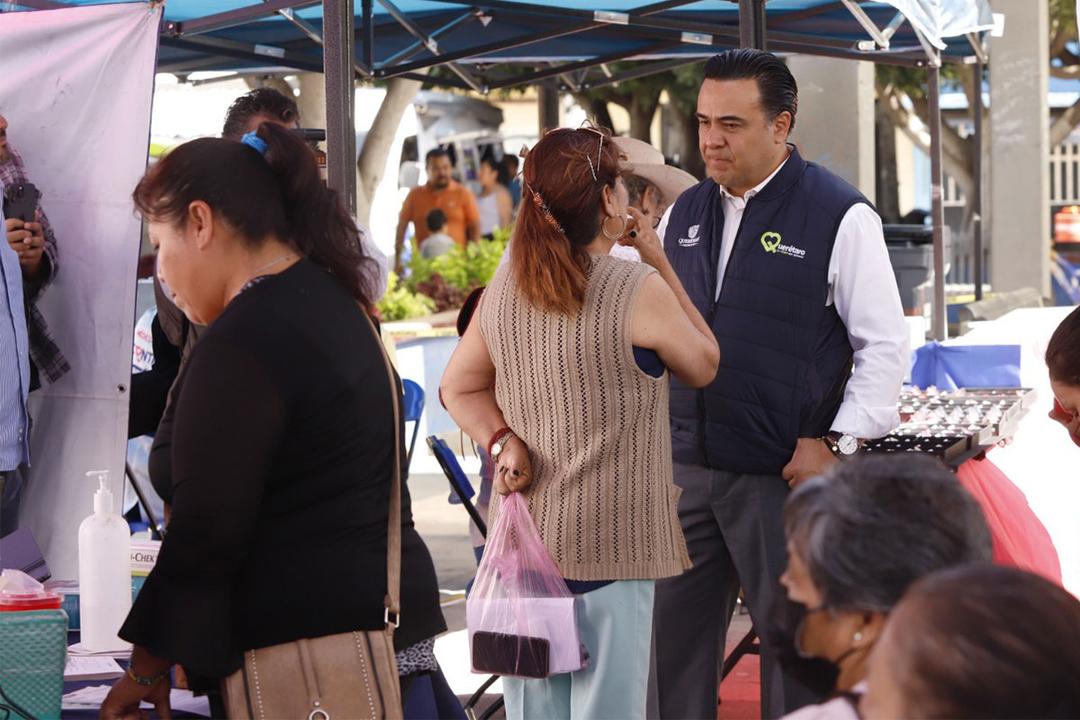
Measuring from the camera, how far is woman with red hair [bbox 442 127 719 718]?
10.4ft

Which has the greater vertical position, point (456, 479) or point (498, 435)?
point (498, 435)

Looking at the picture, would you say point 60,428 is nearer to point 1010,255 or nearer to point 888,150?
point 1010,255

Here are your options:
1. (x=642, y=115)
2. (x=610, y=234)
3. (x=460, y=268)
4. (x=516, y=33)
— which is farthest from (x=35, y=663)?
(x=642, y=115)

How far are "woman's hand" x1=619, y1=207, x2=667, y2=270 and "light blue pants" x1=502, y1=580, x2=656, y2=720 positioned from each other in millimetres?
702

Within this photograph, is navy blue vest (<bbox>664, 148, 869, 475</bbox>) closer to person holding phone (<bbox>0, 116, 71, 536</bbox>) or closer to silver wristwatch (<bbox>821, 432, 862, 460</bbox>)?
silver wristwatch (<bbox>821, 432, 862, 460</bbox>)

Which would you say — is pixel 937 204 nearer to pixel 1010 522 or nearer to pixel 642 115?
pixel 1010 522

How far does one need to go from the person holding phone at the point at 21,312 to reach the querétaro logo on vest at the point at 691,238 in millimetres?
1502

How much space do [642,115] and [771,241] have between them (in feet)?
54.7

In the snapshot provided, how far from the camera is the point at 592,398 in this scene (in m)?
3.17

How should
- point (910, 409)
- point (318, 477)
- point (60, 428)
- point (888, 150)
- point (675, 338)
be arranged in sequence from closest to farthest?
point (318, 477)
point (675, 338)
point (60, 428)
point (910, 409)
point (888, 150)

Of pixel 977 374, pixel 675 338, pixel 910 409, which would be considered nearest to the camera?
pixel 675 338

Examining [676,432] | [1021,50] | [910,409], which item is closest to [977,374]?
[910,409]

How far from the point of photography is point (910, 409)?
545 cm

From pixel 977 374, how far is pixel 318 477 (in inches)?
197
